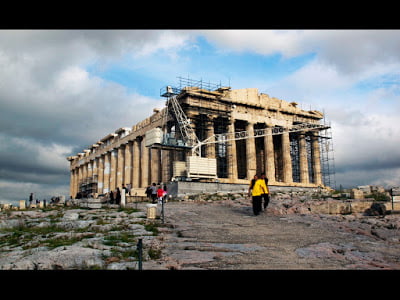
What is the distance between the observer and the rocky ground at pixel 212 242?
9273 millimetres

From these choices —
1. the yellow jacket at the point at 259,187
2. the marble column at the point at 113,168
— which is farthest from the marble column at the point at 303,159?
the yellow jacket at the point at 259,187

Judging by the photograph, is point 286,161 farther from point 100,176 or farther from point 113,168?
point 100,176

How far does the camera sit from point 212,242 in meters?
12.0

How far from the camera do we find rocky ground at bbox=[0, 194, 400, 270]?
9.27m

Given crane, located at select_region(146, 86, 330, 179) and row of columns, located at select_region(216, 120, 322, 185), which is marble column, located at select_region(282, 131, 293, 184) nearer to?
row of columns, located at select_region(216, 120, 322, 185)

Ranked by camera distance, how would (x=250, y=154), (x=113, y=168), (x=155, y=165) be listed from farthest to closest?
(x=113, y=168) < (x=155, y=165) < (x=250, y=154)

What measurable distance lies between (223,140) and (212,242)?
3115 cm

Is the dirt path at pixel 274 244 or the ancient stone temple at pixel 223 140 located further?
the ancient stone temple at pixel 223 140

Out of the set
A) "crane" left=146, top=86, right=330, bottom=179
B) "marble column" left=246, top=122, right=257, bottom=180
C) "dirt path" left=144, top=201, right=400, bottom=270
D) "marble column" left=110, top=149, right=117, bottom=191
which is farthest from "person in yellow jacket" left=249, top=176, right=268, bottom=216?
"marble column" left=110, top=149, right=117, bottom=191

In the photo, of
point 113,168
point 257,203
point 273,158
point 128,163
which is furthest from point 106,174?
point 257,203

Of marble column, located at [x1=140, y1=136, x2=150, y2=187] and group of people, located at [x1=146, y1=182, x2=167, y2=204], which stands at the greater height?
marble column, located at [x1=140, y1=136, x2=150, y2=187]

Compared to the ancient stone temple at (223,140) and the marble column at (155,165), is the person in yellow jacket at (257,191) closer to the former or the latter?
the ancient stone temple at (223,140)
